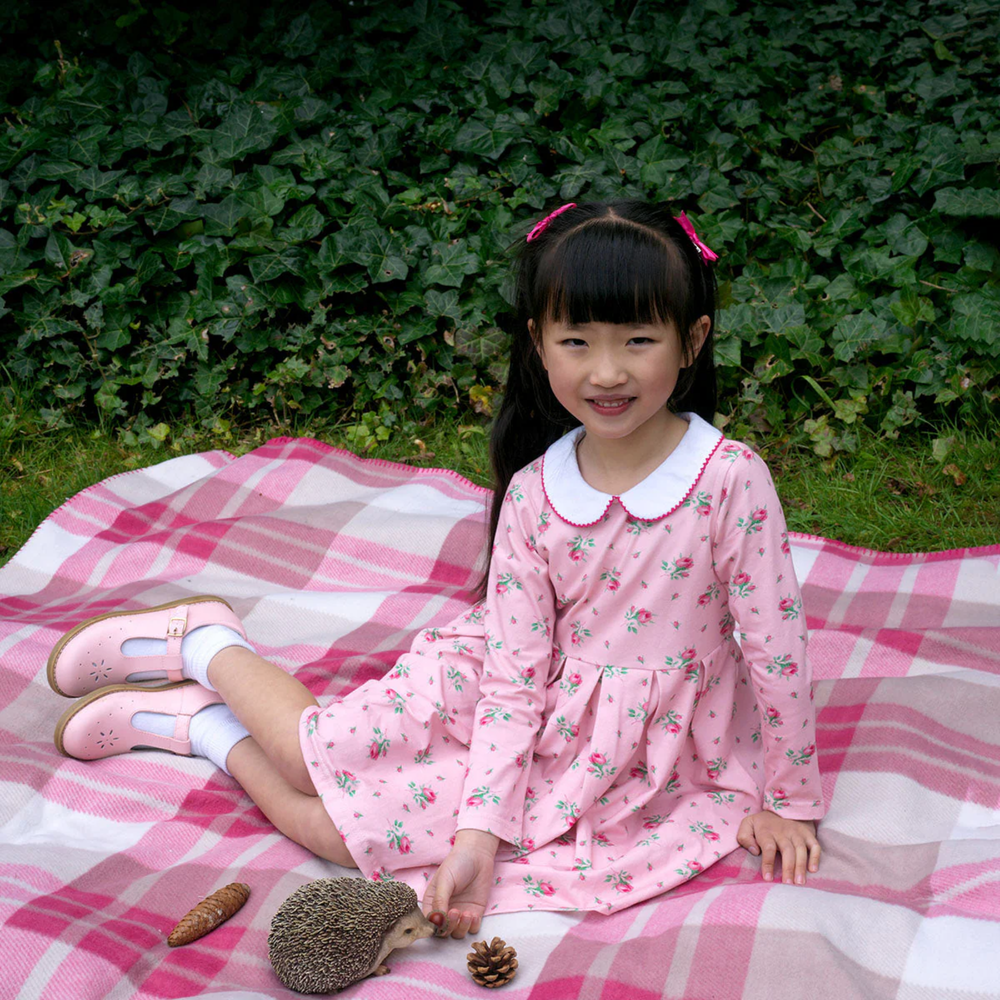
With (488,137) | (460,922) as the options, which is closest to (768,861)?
(460,922)

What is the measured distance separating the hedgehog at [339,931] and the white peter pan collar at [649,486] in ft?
2.52

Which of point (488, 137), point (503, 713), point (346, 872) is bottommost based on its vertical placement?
point (346, 872)

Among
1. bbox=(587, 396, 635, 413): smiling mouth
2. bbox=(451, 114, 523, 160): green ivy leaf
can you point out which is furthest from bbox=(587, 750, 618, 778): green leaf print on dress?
bbox=(451, 114, 523, 160): green ivy leaf

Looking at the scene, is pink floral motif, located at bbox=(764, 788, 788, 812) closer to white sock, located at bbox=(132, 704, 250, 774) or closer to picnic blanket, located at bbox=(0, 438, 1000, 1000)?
picnic blanket, located at bbox=(0, 438, 1000, 1000)

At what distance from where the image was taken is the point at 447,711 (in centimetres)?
224

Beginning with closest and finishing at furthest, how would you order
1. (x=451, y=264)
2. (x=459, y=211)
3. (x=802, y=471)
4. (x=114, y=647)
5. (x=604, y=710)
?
(x=604, y=710) < (x=114, y=647) < (x=802, y=471) < (x=451, y=264) < (x=459, y=211)

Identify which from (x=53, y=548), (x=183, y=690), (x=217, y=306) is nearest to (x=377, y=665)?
(x=183, y=690)

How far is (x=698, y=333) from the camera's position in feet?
6.68

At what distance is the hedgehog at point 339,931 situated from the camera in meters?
1.80

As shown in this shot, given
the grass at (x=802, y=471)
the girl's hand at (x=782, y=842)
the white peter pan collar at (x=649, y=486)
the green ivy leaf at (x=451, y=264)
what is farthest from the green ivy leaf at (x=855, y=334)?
the girl's hand at (x=782, y=842)

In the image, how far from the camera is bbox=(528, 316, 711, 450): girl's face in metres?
1.91

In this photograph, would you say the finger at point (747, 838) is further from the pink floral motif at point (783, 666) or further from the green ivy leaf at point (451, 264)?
the green ivy leaf at point (451, 264)

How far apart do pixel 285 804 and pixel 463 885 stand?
1.56ft

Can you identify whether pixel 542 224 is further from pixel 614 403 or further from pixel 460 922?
pixel 460 922
